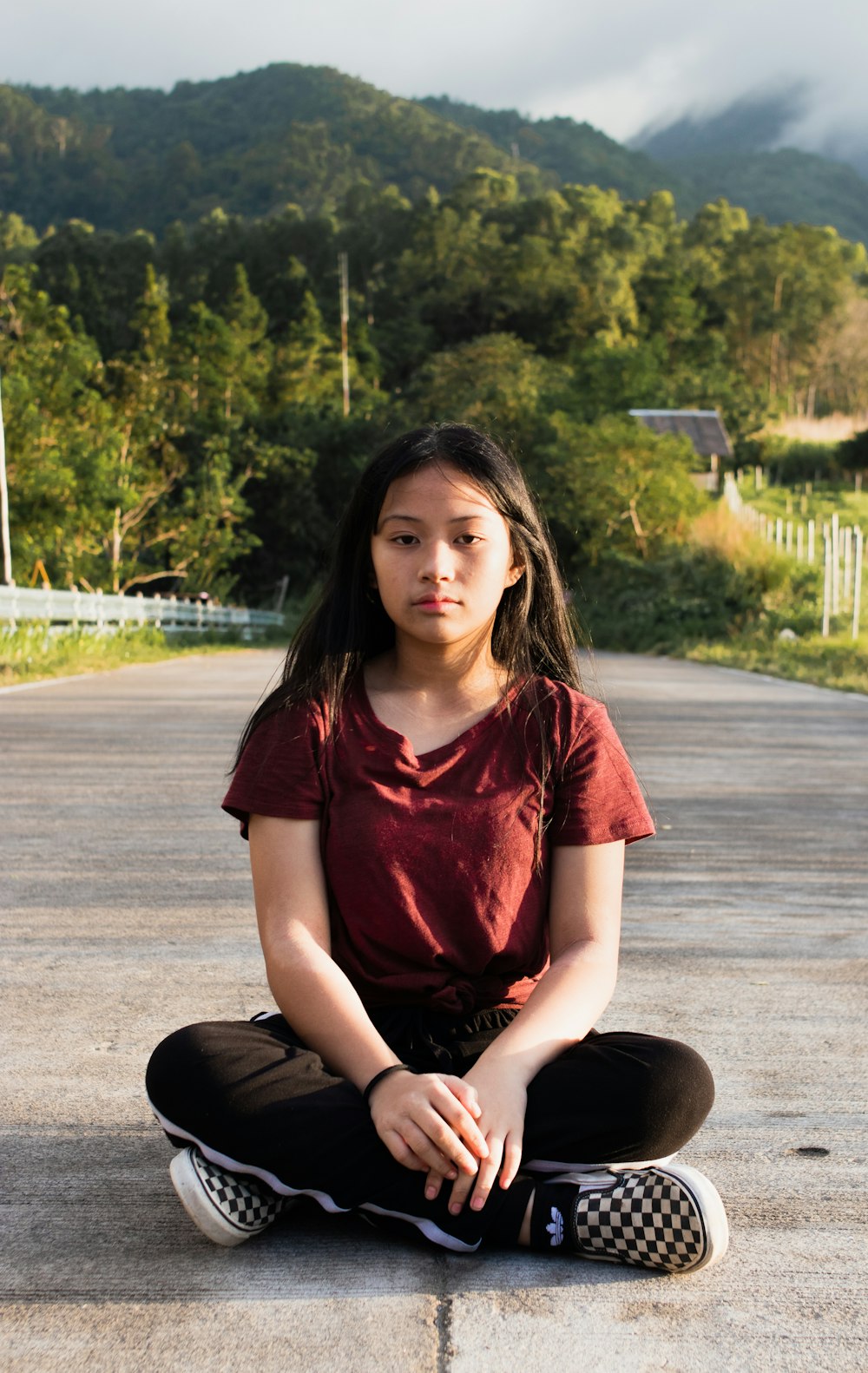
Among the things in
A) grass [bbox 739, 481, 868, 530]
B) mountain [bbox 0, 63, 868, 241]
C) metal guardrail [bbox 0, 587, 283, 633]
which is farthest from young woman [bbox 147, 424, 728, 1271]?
mountain [bbox 0, 63, 868, 241]

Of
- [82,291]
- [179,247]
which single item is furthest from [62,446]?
[179,247]

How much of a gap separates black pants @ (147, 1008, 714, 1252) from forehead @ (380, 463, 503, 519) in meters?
0.84

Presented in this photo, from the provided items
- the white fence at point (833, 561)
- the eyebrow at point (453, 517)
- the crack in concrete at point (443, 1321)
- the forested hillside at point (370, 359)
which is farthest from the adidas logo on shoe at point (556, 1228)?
the white fence at point (833, 561)

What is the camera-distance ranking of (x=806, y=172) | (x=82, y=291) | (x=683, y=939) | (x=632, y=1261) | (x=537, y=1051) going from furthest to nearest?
(x=806, y=172), (x=82, y=291), (x=683, y=939), (x=537, y=1051), (x=632, y=1261)

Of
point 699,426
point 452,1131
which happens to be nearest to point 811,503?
point 699,426

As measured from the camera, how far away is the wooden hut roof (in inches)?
1937

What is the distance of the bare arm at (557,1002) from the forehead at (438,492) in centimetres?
56

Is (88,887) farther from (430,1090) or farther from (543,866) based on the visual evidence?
(430,1090)

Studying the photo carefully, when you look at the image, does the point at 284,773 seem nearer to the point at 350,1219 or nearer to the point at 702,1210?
the point at 350,1219

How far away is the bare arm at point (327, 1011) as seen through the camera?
1881 millimetres

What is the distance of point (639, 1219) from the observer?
1907 millimetres

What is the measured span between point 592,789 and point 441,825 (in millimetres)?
250

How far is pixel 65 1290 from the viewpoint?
182cm

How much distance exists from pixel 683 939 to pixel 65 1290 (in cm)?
224
